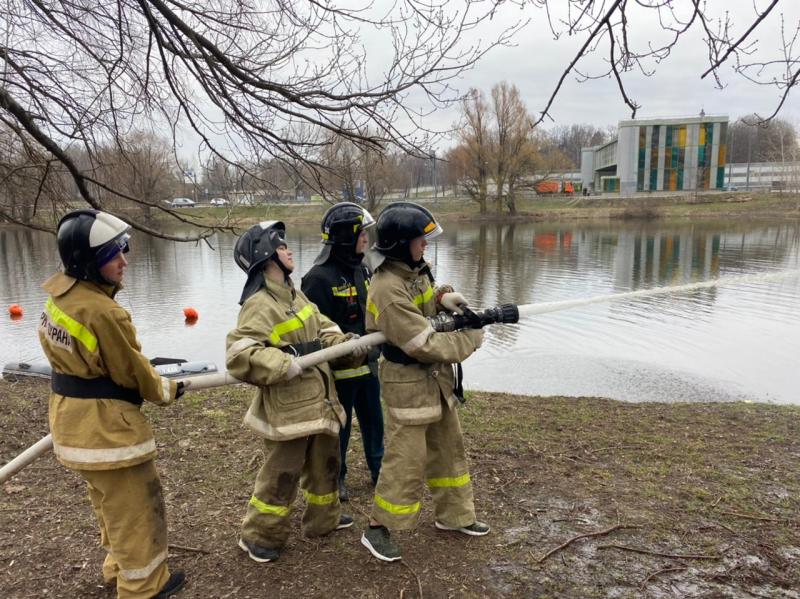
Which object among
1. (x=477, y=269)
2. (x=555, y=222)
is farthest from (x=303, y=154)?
(x=555, y=222)

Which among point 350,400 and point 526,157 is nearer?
point 350,400

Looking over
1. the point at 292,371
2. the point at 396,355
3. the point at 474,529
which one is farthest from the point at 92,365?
the point at 474,529

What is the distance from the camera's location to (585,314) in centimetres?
1388

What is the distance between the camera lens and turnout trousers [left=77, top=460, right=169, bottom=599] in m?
2.86

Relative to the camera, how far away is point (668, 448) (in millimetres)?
A: 4973

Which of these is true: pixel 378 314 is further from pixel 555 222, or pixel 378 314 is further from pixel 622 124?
pixel 622 124

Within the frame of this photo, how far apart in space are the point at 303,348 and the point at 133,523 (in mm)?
1197

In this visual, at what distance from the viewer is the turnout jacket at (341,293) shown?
4043 mm

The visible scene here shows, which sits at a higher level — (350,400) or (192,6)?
(192,6)

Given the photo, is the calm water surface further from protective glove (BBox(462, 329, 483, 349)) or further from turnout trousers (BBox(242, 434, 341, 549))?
turnout trousers (BBox(242, 434, 341, 549))

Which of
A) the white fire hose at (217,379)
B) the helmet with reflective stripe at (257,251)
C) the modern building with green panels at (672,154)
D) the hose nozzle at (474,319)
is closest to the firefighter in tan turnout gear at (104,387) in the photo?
the white fire hose at (217,379)

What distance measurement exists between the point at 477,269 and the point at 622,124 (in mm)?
55329

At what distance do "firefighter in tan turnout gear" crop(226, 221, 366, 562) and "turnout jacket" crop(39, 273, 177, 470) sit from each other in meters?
0.53

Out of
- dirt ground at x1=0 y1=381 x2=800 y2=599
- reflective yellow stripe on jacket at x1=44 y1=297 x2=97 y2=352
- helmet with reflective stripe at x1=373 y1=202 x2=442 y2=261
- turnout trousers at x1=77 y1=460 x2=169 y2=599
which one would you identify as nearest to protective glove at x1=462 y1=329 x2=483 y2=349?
helmet with reflective stripe at x1=373 y1=202 x2=442 y2=261
